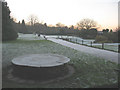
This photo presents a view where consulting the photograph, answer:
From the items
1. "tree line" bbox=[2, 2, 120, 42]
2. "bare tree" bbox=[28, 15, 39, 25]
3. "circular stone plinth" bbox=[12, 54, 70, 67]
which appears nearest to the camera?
"circular stone plinth" bbox=[12, 54, 70, 67]

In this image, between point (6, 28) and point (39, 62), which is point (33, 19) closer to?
point (6, 28)

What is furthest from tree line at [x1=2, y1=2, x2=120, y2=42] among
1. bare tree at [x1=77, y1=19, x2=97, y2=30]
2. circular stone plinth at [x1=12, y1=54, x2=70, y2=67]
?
circular stone plinth at [x1=12, y1=54, x2=70, y2=67]

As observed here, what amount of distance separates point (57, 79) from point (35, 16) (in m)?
52.5

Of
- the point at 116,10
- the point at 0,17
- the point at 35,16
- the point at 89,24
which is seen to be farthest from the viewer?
the point at 35,16

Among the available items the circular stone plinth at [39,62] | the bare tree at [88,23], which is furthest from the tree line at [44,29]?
the circular stone plinth at [39,62]

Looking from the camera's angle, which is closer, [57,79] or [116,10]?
[57,79]

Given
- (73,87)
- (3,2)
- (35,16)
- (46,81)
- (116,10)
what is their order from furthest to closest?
(35,16), (3,2), (116,10), (46,81), (73,87)

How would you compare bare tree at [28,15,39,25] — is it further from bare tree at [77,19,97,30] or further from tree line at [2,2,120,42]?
bare tree at [77,19,97,30]

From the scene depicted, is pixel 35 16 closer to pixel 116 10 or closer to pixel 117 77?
pixel 116 10

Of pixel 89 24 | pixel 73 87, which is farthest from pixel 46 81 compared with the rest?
pixel 89 24

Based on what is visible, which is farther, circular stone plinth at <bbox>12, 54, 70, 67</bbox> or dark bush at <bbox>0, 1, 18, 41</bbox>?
dark bush at <bbox>0, 1, 18, 41</bbox>

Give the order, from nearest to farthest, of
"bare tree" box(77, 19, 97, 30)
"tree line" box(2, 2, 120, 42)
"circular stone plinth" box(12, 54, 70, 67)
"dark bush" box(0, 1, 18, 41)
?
"circular stone plinth" box(12, 54, 70, 67), "dark bush" box(0, 1, 18, 41), "tree line" box(2, 2, 120, 42), "bare tree" box(77, 19, 97, 30)

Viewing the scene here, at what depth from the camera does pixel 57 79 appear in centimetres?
365

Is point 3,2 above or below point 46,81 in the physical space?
above
